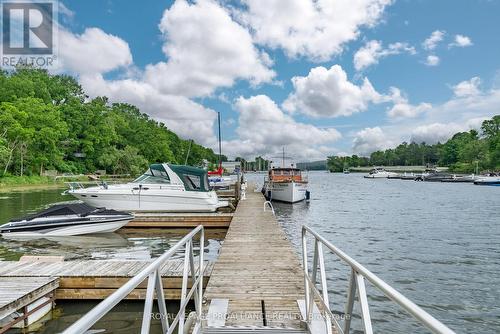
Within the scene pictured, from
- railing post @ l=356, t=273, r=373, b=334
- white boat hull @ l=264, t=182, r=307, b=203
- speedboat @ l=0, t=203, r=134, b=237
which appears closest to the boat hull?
speedboat @ l=0, t=203, r=134, b=237

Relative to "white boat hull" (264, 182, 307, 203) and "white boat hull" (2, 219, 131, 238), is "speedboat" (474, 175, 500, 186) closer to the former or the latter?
"white boat hull" (264, 182, 307, 203)

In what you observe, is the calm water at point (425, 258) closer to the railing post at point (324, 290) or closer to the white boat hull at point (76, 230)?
the railing post at point (324, 290)

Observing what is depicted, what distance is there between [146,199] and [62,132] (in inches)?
1811

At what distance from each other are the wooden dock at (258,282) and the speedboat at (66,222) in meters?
6.52

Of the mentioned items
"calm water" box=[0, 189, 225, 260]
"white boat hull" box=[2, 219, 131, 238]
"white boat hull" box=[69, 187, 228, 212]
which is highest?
"white boat hull" box=[69, 187, 228, 212]

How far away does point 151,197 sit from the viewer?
19.3m

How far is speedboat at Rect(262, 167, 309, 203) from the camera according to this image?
31031 mm

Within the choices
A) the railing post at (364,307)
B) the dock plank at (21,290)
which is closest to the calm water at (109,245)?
the dock plank at (21,290)

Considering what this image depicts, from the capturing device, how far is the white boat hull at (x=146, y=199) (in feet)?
62.4

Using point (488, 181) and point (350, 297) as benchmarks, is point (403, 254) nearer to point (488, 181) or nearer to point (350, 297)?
point (350, 297)

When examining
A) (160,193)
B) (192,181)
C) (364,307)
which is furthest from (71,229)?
(364,307)

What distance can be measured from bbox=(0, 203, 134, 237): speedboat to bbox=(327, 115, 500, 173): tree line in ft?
312

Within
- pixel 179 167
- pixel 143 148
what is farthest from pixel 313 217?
pixel 143 148

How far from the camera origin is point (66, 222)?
14.0 meters
